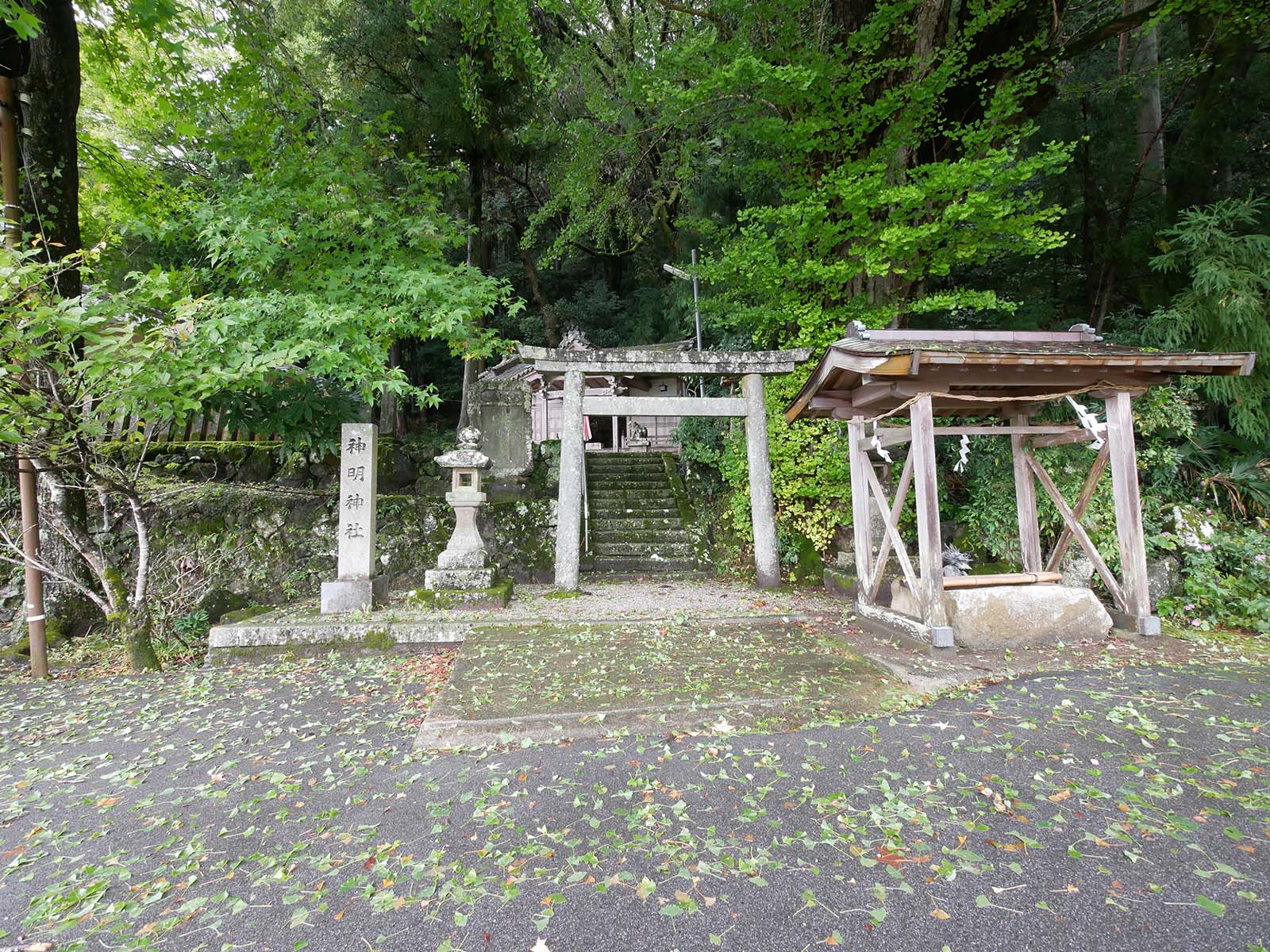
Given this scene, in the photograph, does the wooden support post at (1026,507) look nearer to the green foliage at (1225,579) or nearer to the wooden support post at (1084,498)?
the wooden support post at (1084,498)

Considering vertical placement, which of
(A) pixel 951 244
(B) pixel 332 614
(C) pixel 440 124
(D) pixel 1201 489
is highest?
(C) pixel 440 124

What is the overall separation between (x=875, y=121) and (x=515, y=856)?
324 inches

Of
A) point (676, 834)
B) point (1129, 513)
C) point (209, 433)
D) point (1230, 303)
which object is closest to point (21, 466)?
point (209, 433)

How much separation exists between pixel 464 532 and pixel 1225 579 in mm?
7971

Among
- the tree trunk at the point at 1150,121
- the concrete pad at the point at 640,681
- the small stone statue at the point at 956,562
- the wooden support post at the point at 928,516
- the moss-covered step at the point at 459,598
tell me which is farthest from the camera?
the tree trunk at the point at 1150,121

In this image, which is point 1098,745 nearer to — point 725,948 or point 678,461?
point 725,948

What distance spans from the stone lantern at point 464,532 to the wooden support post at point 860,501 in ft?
13.5

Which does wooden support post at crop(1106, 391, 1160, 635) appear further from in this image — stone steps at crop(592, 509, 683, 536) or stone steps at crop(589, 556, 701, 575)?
stone steps at crop(592, 509, 683, 536)

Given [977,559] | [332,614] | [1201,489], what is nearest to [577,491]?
[332,614]

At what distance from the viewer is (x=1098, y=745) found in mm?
3000

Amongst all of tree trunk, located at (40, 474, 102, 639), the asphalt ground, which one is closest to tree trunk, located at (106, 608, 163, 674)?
tree trunk, located at (40, 474, 102, 639)

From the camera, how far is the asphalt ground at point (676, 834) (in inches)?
72.9

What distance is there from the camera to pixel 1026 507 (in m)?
5.67

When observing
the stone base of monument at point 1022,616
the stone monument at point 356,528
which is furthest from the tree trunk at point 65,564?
the stone base of monument at point 1022,616
